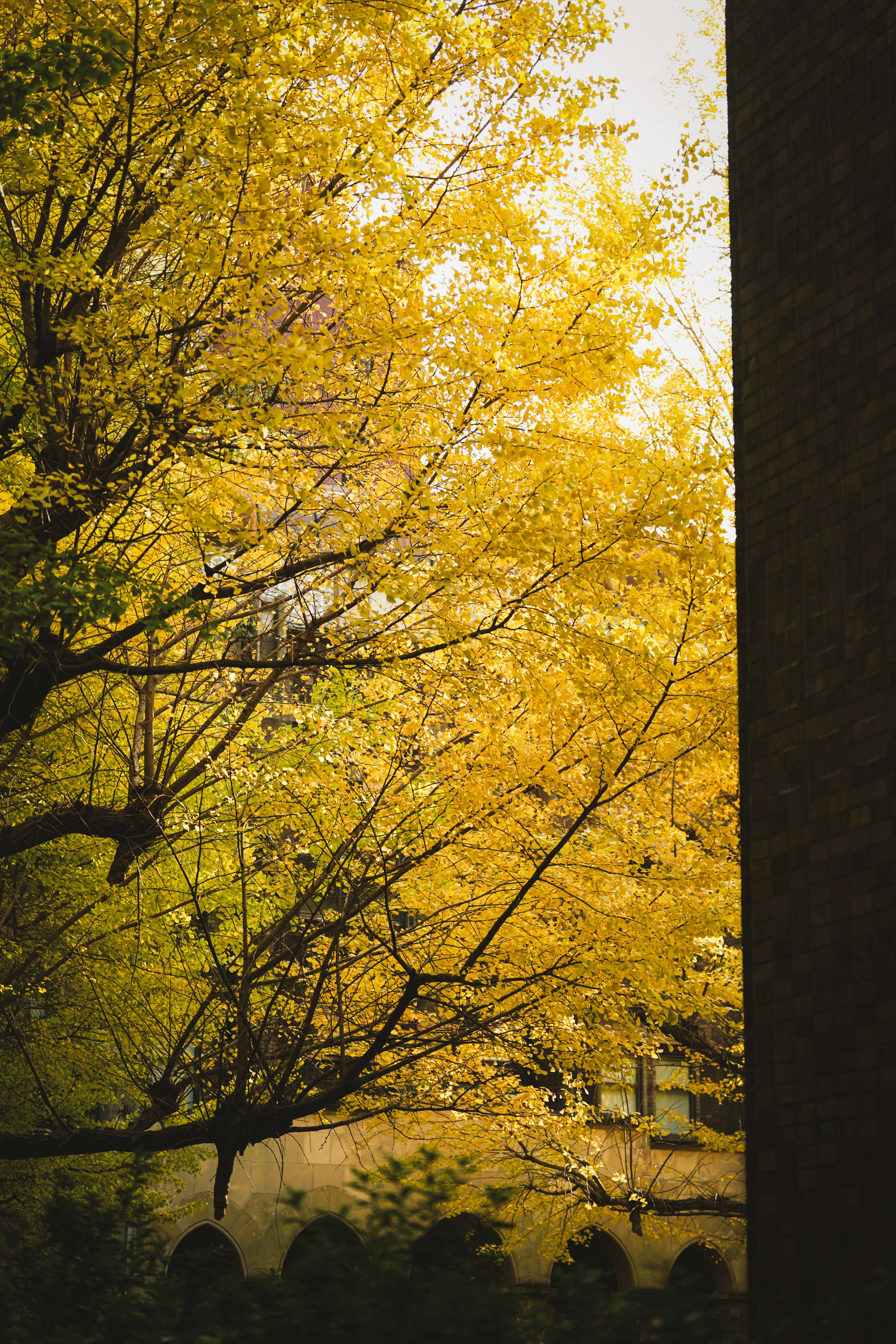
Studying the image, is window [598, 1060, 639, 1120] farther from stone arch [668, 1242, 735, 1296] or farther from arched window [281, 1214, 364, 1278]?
arched window [281, 1214, 364, 1278]

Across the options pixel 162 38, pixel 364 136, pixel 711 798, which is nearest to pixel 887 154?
pixel 364 136

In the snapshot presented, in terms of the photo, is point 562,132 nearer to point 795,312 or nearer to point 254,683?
point 795,312

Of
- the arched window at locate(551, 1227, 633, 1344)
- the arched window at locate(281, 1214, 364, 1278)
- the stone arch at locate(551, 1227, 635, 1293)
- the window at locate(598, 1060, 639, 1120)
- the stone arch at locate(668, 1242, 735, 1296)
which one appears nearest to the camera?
the arched window at locate(551, 1227, 633, 1344)

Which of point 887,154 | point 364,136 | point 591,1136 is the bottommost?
point 591,1136

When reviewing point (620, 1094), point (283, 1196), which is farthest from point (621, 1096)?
point (283, 1196)

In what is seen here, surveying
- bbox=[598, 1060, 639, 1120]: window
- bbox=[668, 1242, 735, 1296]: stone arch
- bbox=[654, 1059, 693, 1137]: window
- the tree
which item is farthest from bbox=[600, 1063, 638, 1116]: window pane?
the tree

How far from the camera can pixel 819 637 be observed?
4.81 meters

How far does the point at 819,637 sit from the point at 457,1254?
102 inches

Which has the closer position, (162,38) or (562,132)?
(162,38)

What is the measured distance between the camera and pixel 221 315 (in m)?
8.59

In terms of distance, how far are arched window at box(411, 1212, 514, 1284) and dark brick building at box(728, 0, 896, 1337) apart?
3.62 feet

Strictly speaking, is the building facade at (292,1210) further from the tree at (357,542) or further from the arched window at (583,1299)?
the arched window at (583,1299)

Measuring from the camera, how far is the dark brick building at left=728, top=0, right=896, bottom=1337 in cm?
430

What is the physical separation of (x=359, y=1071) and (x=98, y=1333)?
6.35 m
